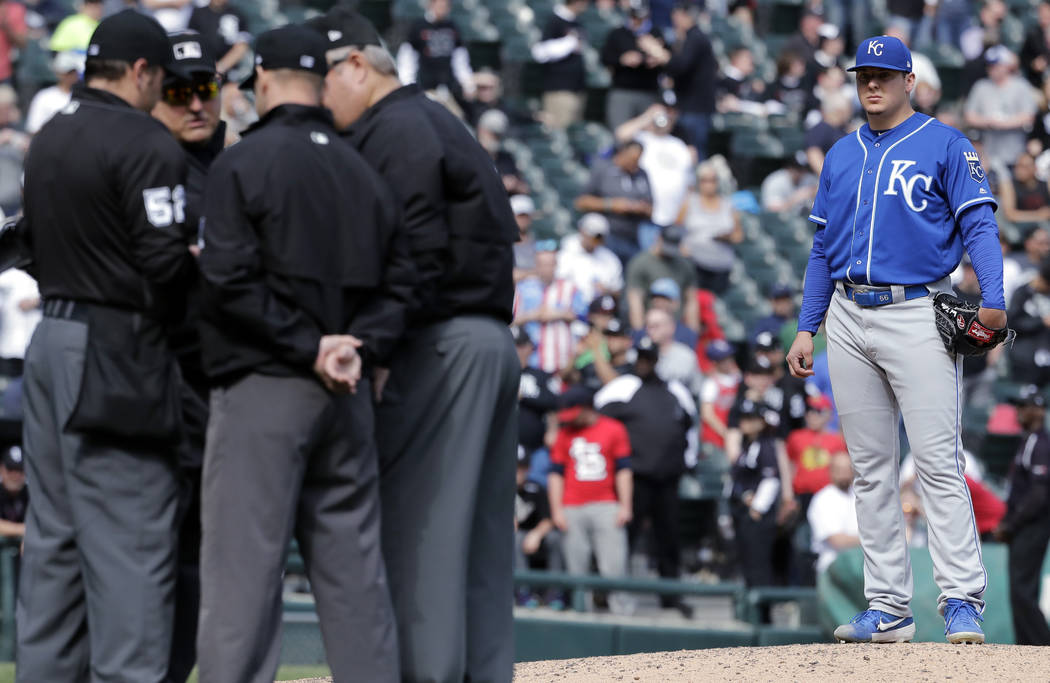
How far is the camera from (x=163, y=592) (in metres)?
4.67

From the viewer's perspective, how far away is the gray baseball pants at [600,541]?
10758mm

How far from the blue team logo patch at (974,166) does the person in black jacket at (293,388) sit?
218 cm

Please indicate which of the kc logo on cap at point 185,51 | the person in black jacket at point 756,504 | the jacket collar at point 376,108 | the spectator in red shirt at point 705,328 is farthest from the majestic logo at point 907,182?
the spectator in red shirt at point 705,328

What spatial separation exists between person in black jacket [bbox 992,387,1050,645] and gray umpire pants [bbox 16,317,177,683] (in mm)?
6545

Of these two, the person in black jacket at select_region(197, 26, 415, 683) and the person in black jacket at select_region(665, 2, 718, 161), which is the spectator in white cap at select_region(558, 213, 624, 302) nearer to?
the person in black jacket at select_region(665, 2, 718, 161)

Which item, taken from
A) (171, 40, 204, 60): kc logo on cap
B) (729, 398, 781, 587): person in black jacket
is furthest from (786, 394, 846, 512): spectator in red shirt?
(171, 40, 204, 60): kc logo on cap

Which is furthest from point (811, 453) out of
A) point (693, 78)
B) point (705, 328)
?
point (693, 78)

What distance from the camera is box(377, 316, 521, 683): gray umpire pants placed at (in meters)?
4.83

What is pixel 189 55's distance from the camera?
16.5 ft

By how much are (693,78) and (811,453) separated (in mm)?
5151

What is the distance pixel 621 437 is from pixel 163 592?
6.42 m

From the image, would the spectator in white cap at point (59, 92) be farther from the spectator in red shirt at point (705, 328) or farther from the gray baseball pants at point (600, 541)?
the spectator in red shirt at point (705, 328)

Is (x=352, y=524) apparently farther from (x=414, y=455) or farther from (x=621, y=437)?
(x=621, y=437)

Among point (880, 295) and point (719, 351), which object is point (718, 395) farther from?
point (880, 295)
